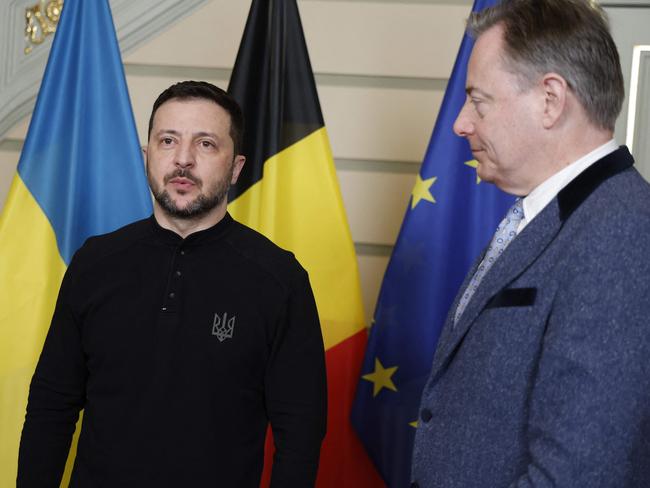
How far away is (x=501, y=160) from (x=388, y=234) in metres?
1.55

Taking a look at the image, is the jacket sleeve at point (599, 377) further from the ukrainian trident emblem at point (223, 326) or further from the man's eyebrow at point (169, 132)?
the man's eyebrow at point (169, 132)

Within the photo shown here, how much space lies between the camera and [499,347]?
108cm

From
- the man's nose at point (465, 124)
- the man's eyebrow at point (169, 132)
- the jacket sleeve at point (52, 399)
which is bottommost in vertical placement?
the jacket sleeve at point (52, 399)

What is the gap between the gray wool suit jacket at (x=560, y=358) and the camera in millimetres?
962

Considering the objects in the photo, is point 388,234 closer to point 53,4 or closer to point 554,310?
point 53,4

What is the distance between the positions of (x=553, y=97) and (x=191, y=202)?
82 centimetres

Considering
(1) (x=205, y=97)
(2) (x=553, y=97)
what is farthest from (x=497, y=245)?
(1) (x=205, y=97)

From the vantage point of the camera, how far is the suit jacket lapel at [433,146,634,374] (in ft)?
3.60

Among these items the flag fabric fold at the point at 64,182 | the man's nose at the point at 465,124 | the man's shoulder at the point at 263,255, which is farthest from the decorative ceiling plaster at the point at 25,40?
the man's nose at the point at 465,124

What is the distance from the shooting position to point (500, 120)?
3.94 feet

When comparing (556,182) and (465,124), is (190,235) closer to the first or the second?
(465,124)

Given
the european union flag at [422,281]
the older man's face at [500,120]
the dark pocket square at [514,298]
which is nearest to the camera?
the dark pocket square at [514,298]

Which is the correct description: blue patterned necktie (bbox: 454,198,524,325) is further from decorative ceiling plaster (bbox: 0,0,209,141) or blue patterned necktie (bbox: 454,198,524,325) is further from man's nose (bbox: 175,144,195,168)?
decorative ceiling plaster (bbox: 0,0,209,141)

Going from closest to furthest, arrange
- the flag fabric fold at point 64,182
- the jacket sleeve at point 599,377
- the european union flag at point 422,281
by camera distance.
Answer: the jacket sleeve at point 599,377, the flag fabric fold at point 64,182, the european union flag at point 422,281
